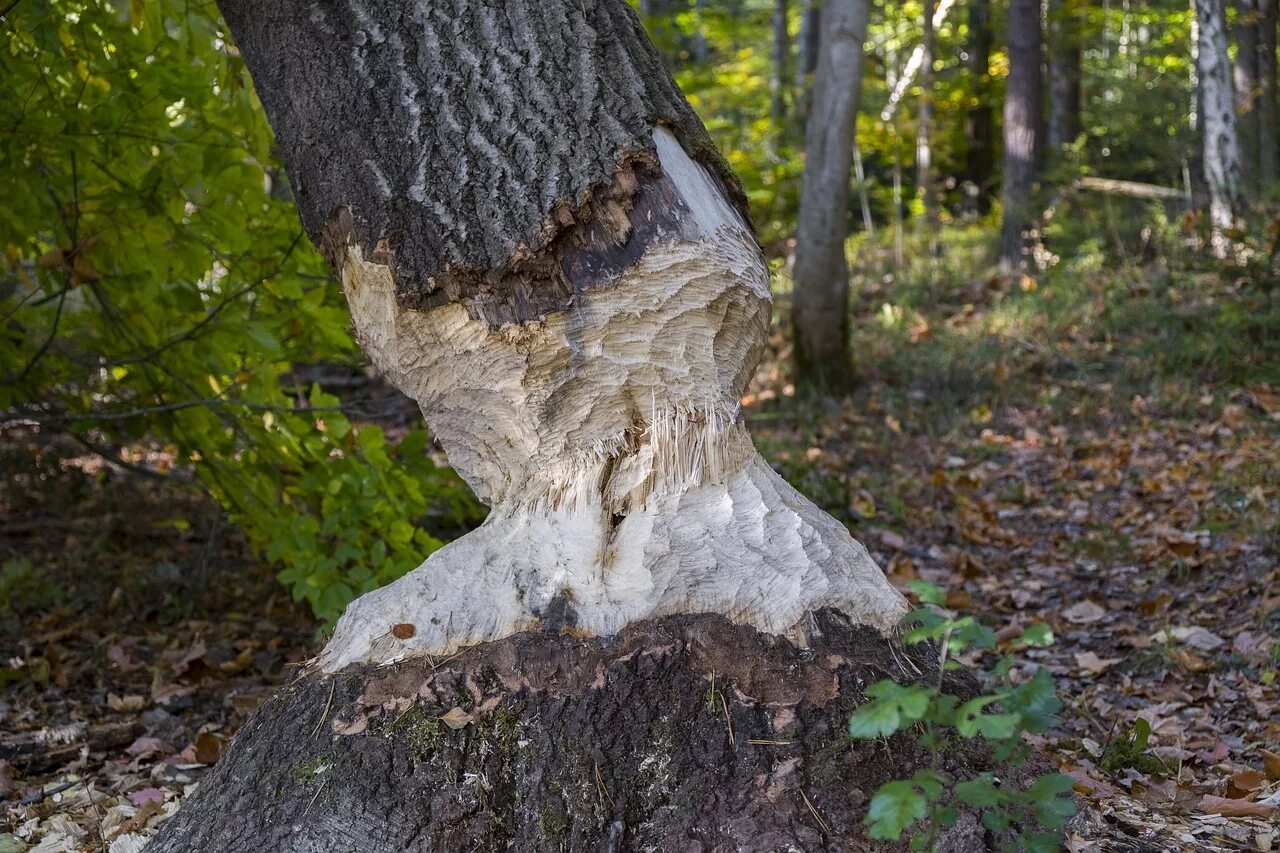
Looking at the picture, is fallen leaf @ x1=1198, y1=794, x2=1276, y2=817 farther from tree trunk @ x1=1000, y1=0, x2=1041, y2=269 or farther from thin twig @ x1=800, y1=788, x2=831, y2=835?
tree trunk @ x1=1000, y1=0, x2=1041, y2=269

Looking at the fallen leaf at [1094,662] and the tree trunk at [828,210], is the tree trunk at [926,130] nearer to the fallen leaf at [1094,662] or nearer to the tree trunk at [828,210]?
the tree trunk at [828,210]

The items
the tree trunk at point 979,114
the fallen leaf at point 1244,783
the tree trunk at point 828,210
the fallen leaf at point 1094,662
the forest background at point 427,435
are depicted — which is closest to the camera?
the fallen leaf at point 1244,783

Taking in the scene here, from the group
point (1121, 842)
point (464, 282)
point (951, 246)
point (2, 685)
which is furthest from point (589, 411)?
point (951, 246)

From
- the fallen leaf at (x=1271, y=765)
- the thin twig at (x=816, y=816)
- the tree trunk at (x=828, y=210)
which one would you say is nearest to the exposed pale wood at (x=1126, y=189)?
the tree trunk at (x=828, y=210)

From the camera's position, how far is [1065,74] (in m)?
13.1

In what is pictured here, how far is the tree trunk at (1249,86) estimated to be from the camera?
8820 millimetres

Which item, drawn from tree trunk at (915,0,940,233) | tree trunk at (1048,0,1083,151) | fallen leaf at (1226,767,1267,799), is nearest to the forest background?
fallen leaf at (1226,767,1267,799)

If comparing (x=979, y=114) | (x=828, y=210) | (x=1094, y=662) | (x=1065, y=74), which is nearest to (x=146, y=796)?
(x=1094, y=662)

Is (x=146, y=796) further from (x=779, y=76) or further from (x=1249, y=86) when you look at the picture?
(x=779, y=76)

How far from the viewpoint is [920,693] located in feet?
4.83

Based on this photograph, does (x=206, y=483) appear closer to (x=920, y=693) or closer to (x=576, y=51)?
(x=576, y=51)

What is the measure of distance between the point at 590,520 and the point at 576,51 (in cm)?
97

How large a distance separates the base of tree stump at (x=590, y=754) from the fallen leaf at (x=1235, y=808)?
786mm

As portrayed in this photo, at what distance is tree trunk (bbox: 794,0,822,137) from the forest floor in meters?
5.65
